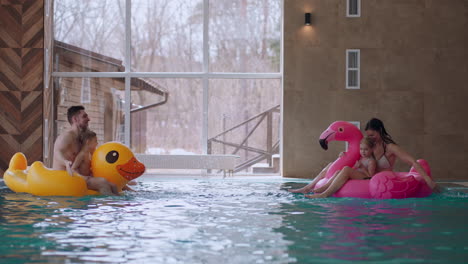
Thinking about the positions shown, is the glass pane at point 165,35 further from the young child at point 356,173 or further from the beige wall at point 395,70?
the young child at point 356,173

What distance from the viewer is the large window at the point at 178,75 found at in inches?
517

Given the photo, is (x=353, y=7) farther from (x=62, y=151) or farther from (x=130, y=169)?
(x=62, y=151)

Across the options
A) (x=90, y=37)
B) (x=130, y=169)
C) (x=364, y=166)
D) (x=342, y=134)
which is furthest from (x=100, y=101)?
(x=364, y=166)

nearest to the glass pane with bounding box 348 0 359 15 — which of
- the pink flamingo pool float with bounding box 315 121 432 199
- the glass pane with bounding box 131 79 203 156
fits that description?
the glass pane with bounding box 131 79 203 156

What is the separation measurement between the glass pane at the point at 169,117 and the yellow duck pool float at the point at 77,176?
551cm

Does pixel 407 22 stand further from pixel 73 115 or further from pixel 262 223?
pixel 262 223

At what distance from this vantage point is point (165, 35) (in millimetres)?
13367

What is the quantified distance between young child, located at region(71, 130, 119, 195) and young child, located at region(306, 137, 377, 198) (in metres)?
2.48

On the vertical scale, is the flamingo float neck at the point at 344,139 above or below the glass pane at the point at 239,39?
below

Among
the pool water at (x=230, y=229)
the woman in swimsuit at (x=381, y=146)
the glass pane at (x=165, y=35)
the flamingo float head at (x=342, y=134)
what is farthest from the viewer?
the glass pane at (x=165, y=35)

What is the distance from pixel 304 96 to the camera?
1259cm

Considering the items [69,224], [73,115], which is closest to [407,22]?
[73,115]

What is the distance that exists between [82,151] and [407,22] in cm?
790

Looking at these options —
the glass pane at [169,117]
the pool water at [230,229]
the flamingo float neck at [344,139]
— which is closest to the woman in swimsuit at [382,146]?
the flamingo float neck at [344,139]
